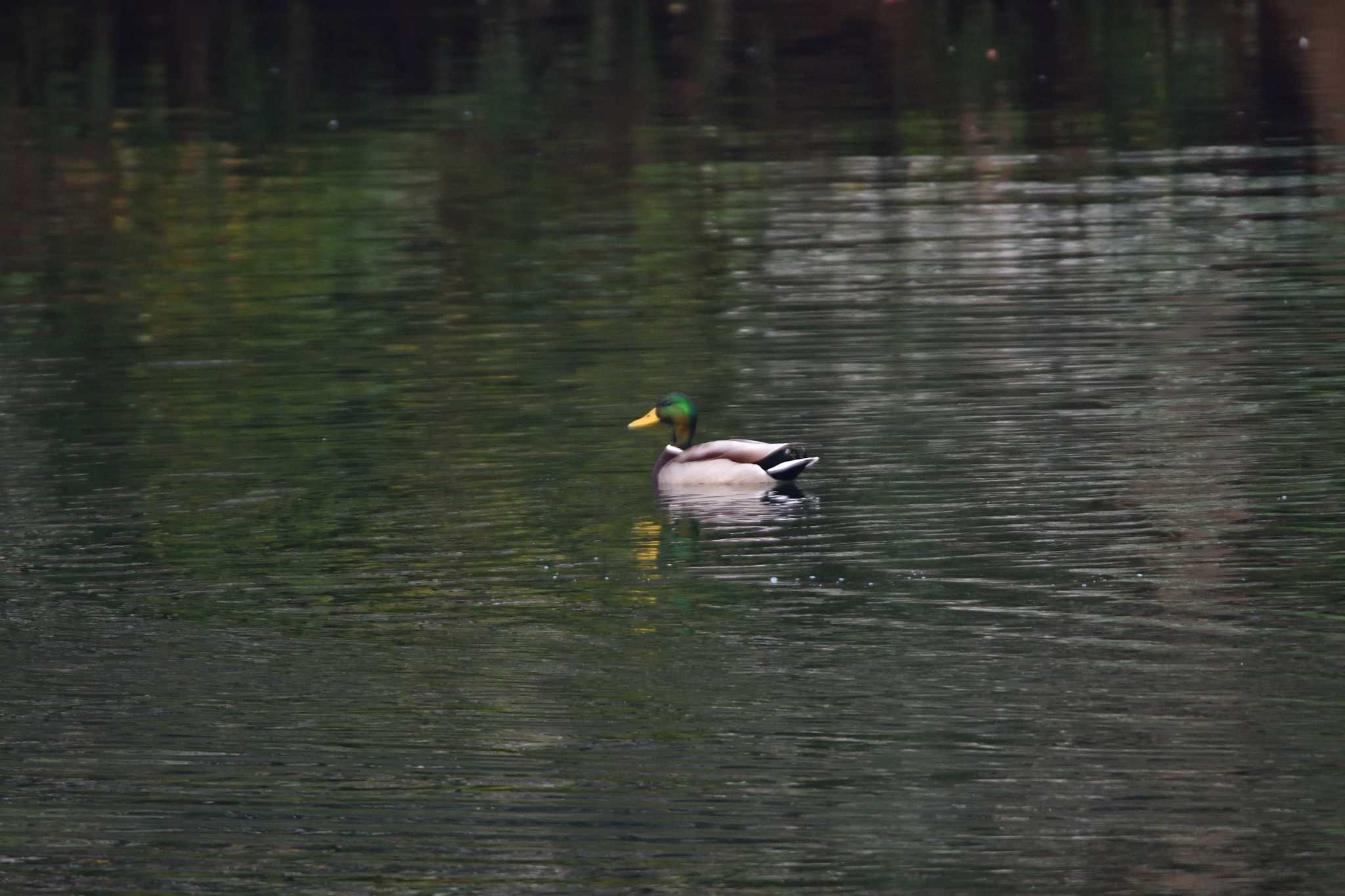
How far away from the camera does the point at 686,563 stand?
1364cm

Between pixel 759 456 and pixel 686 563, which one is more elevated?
pixel 759 456

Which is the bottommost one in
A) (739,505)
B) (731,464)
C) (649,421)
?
(739,505)

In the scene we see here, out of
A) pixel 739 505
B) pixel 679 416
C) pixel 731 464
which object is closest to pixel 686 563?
pixel 739 505

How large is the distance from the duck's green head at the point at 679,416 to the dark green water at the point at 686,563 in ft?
1.53

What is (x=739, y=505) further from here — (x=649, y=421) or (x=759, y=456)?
(x=649, y=421)

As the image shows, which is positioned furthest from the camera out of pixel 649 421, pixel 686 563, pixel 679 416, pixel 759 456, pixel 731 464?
pixel 649 421

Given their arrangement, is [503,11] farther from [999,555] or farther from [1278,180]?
[999,555]

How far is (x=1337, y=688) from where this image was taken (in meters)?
10.6

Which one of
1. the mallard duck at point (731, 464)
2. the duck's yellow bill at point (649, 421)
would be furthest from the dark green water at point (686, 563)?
the duck's yellow bill at point (649, 421)

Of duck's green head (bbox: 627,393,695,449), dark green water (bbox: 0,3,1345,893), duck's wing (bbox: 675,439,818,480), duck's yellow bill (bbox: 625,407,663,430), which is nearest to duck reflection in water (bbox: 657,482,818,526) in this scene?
dark green water (bbox: 0,3,1345,893)

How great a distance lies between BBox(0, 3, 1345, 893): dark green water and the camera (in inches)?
375

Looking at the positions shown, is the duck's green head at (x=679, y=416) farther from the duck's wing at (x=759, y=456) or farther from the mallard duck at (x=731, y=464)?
the duck's wing at (x=759, y=456)

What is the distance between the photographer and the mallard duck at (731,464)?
1535 centimetres

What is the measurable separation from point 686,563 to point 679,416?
282 cm
